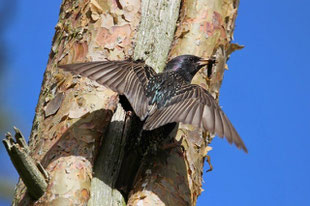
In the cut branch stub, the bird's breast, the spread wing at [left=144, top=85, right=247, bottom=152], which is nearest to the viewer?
the cut branch stub

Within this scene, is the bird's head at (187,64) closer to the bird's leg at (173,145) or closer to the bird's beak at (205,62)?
the bird's beak at (205,62)

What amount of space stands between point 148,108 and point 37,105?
0.88m

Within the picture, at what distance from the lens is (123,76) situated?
3.90m

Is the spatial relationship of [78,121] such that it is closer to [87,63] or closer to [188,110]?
[87,63]

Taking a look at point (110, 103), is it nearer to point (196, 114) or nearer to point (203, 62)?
point (196, 114)

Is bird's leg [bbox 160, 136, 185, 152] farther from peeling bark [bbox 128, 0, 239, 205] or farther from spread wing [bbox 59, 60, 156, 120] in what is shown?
spread wing [bbox 59, 60, 156, 120]

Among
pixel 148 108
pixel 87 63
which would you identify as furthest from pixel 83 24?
pixel 148 108

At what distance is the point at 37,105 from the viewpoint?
168 inches

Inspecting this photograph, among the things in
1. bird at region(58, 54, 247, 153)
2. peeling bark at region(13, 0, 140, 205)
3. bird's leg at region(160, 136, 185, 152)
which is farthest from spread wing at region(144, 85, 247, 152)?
peeling bark at region(13, 0, 140, 205)

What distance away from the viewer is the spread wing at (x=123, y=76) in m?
3.76

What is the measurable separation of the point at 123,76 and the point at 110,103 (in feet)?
0.68

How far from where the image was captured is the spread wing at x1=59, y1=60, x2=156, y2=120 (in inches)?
148

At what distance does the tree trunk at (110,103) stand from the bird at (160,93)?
0.61 feet

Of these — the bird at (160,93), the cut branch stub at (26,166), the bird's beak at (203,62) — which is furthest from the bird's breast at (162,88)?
the cut branch stub at (26,166)
